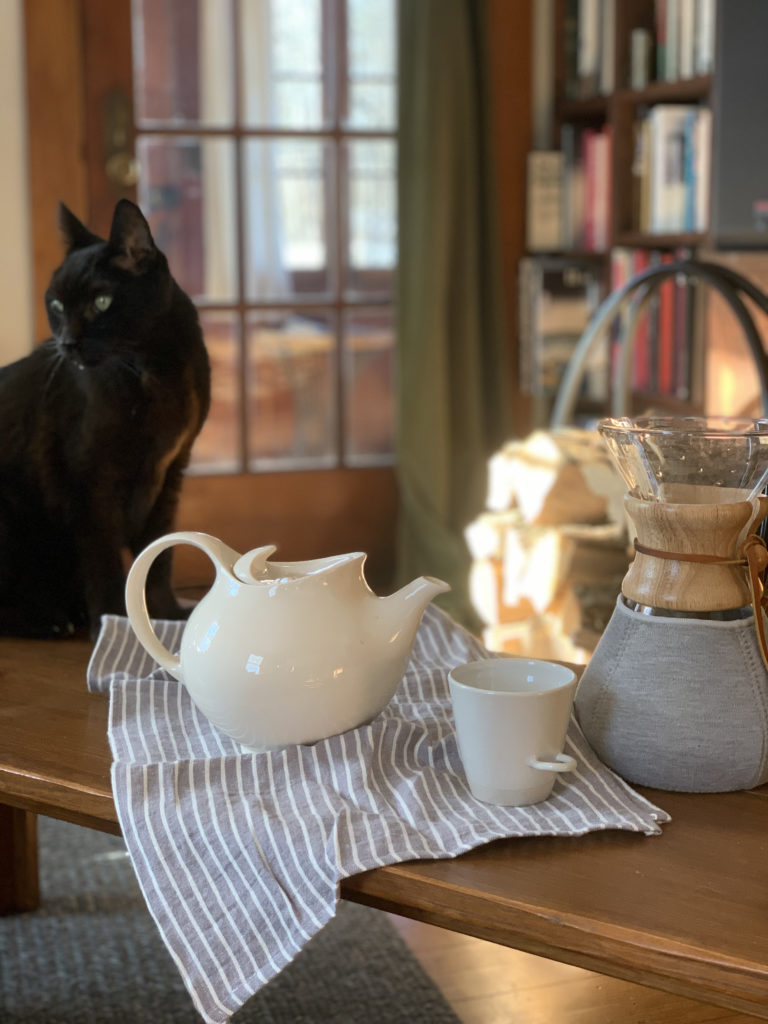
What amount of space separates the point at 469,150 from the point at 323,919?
2524mm

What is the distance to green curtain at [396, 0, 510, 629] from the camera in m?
2.89

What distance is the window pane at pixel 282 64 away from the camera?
2.89 m

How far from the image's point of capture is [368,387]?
123 inches

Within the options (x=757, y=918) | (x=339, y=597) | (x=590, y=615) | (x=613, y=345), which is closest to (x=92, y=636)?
(x=339, y=597)

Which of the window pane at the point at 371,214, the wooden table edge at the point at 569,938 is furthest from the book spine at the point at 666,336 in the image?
the wooden table edge at the point at 569,938

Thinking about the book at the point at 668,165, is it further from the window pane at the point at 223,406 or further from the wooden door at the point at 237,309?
the window pane at the point at 223,406

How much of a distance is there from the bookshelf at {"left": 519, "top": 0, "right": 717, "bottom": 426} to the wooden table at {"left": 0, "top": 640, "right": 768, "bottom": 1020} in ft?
6.27

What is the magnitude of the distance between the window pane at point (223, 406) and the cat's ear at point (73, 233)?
183 cm

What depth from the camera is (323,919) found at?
684 millimetres

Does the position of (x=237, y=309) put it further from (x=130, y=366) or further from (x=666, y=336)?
(x=130, y=366)

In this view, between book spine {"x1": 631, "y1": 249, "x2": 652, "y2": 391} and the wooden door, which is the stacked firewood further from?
the wooden door

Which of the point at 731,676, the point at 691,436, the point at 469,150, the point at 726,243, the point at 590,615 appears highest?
the point at 469,150

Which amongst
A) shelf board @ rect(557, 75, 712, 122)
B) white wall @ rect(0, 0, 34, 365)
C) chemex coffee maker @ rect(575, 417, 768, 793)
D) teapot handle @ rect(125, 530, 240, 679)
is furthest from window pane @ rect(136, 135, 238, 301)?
chemex coffee maker @ rect(575, 417, 768, 793)

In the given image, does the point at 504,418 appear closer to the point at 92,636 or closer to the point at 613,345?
the point at 613,345
